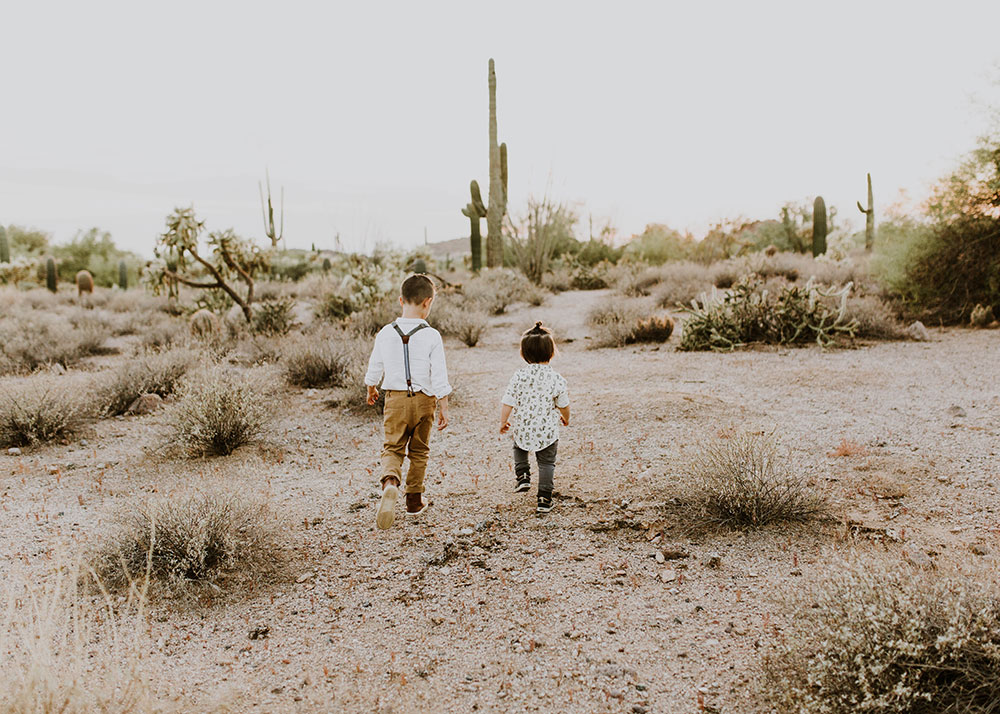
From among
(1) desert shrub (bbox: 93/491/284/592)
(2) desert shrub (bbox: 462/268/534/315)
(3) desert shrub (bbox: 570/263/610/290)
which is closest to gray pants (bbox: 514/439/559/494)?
(1) desert shrub (bbox: 93/491/284/592)

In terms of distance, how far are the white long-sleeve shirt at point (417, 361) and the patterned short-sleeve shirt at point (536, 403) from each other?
432 mm

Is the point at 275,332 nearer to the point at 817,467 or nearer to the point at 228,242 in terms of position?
the point at 228,242

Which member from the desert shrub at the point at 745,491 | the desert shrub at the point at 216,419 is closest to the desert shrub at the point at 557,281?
the desert shrub at the point at 216,419

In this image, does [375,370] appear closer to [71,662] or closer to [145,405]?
[71,662]

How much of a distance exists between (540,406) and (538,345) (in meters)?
0.37

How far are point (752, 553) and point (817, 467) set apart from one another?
4.92 ft

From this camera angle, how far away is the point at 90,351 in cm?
1176

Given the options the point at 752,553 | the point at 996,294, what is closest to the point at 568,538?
the point at 752,553

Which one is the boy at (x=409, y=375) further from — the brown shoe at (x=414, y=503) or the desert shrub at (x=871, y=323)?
the desert shrub at (x=871, y=323)

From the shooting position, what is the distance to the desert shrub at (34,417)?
6453 millimetres

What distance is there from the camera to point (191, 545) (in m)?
3.77

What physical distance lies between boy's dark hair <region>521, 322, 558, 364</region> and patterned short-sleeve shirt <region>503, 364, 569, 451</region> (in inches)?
2.3

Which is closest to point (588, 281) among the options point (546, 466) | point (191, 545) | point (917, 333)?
point (917, 333)

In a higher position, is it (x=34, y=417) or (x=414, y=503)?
(x=34, y=417)
